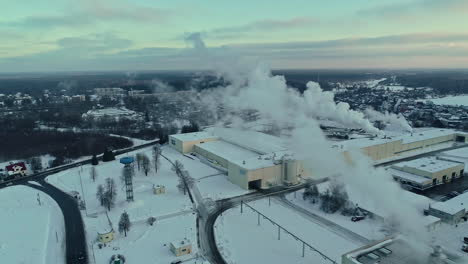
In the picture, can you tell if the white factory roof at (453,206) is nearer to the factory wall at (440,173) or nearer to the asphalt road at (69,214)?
the factory wall at (440,173)

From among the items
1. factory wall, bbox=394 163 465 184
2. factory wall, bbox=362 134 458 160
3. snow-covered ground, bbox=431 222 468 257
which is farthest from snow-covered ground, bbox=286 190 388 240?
factory wall, bbox=362 134 458 160

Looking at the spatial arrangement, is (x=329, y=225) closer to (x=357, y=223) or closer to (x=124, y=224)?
(x=357, y=223)

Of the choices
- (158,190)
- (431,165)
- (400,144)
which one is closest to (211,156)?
(158,190)

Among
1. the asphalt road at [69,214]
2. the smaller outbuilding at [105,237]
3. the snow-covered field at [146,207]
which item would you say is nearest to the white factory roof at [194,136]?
the snow-covered field at [146,207]

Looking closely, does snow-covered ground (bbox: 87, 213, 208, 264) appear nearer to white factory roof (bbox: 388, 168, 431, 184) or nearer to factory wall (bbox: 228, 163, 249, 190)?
factory wall (bbox: 228, 163, 249, 190)

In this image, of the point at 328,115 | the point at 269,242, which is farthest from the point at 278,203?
the point at 328,115
